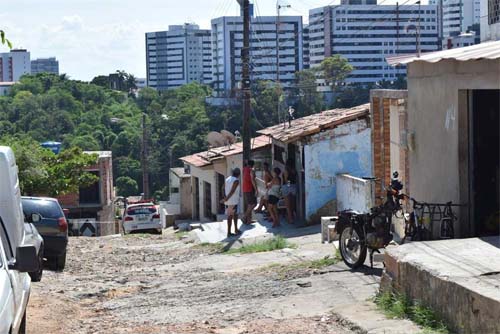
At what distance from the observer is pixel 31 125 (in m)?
79.8

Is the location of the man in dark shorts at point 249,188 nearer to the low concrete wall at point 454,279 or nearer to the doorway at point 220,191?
the low concrete wall at point 454,279

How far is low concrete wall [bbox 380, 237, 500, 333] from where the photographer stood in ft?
27.8

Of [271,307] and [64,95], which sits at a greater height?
[64,95]

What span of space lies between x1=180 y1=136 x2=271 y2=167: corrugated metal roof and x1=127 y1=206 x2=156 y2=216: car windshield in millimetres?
2531

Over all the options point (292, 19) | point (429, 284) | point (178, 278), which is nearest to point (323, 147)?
point (178, 278)

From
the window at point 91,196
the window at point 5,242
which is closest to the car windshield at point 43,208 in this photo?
the window at point 5,242

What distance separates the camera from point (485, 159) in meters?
13.5

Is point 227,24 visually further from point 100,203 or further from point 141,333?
point 141,333

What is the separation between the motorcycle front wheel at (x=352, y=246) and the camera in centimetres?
1362

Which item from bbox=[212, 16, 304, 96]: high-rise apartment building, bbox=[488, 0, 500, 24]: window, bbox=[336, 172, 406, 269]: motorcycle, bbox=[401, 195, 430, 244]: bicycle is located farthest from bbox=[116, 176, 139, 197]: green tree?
bbox=[336, 172, 406, 269]: motorcycle

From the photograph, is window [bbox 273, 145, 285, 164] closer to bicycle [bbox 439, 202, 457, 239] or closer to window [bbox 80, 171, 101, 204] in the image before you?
bicycle [bbox 439, 202, 457, 239]

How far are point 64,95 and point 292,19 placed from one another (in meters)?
23.3

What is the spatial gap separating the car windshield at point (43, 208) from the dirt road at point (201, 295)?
1.09 m

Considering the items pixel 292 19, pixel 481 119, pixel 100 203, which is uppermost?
pixel 292 19
